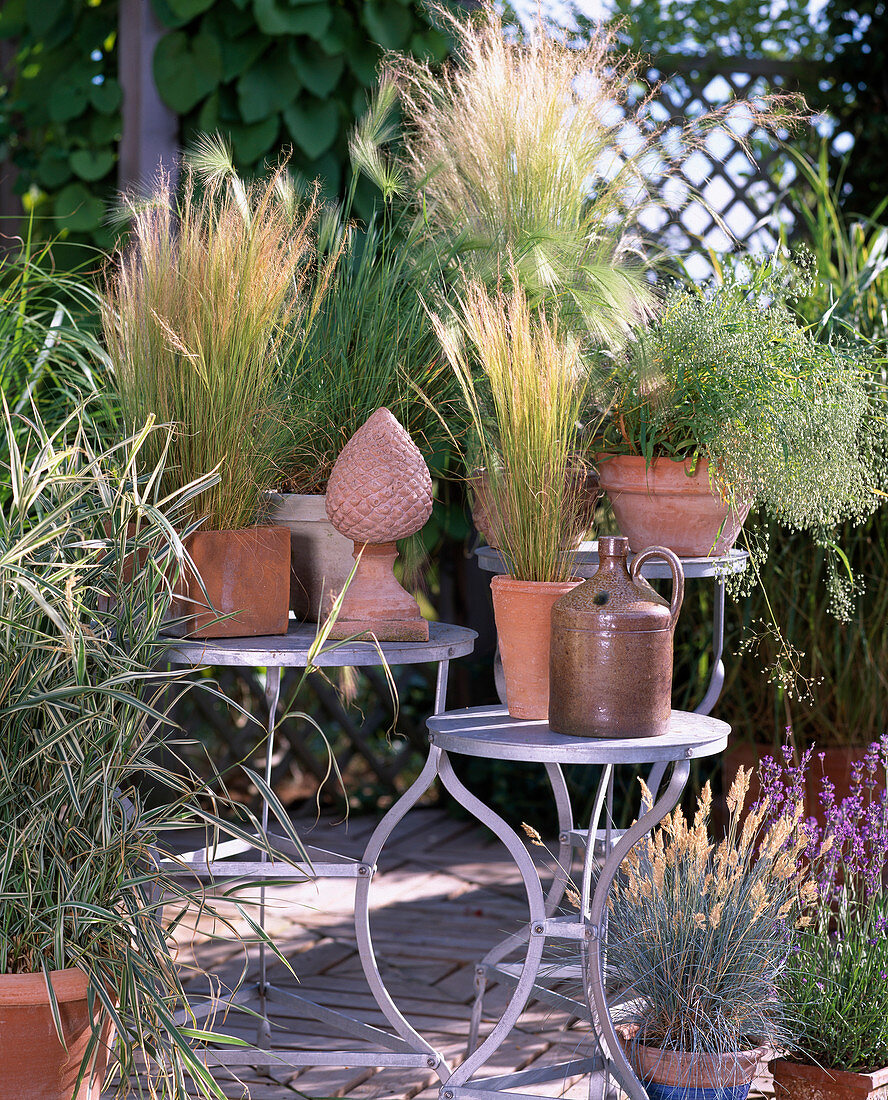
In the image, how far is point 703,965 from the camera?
6.08ft

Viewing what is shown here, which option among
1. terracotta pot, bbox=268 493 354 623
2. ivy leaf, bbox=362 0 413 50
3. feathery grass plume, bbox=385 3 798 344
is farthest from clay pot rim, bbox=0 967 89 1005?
ivy leaf, bbox=362 0 413 50

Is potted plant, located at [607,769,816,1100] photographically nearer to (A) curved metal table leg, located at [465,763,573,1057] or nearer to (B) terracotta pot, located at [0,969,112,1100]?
(A) curved metal table leg, located at [465,763,573,1057]

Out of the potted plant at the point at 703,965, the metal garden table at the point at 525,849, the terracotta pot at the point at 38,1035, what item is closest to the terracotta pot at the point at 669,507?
the metal garden table at the point at 525,849

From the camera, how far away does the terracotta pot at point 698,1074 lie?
1.78 meters

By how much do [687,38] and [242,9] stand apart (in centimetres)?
278

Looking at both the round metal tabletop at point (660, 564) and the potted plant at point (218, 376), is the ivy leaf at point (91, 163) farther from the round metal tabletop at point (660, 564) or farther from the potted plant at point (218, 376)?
the round metal tabletop at point (660, 564)

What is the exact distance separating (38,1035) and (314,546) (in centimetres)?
81

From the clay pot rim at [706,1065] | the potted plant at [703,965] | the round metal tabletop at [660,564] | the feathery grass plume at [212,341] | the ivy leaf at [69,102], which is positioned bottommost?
the clay pot rim at [706,1065]

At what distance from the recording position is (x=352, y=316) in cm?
207

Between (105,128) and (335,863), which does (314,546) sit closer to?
(335,863)

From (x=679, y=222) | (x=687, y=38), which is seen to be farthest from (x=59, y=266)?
(x=687, y=38)

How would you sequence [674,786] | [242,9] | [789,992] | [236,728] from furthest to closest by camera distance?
1. [236,728]
2. [242,9]
3. [789,992]
4. [674,786]

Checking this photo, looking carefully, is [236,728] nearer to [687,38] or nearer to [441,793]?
[441,793]

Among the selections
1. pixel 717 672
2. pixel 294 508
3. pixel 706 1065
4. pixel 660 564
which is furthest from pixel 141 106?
pixel 706 1065
